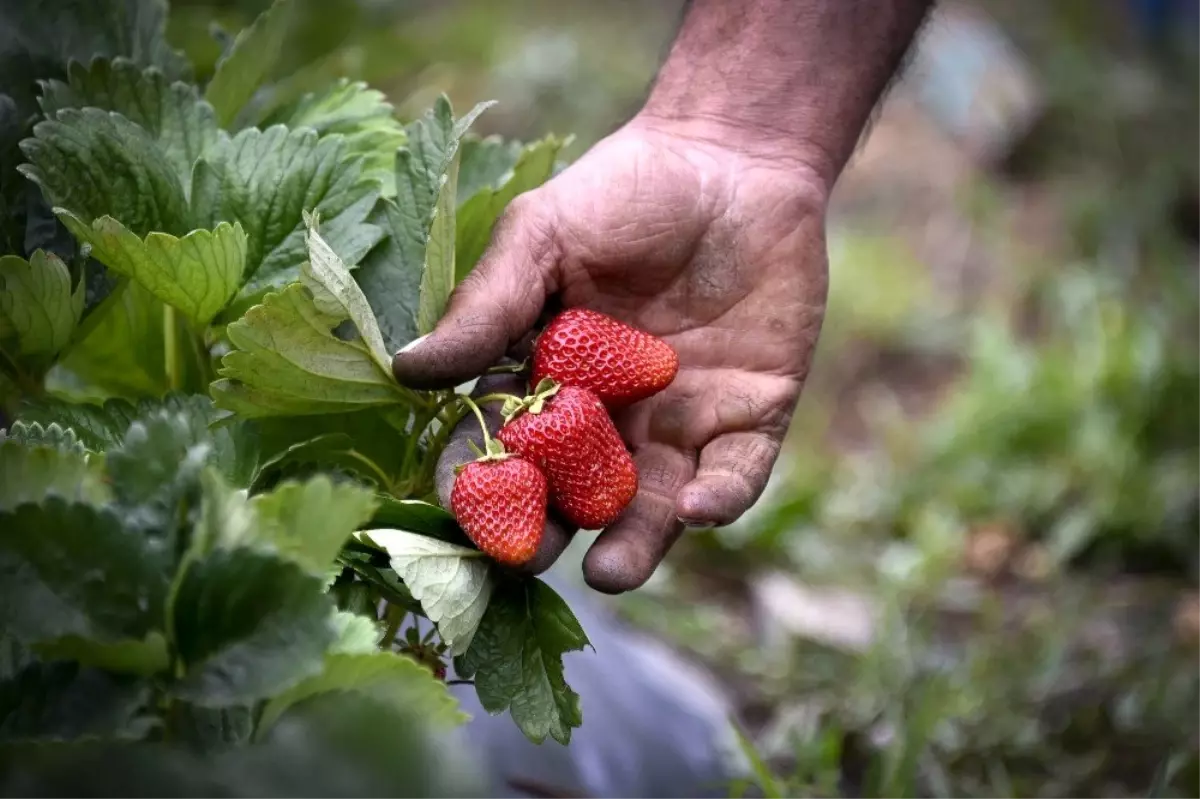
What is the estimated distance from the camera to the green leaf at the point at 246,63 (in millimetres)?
1019

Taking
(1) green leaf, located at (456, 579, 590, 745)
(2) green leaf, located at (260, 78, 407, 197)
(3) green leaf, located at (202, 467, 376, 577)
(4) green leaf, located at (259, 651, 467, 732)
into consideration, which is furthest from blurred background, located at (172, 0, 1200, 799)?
(3) green leaf, located at (202, 467, 376, 577)

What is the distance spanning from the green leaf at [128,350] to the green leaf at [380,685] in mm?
443

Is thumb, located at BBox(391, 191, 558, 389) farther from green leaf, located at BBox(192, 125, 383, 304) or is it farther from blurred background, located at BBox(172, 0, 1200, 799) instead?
blurred background, located at BBox(172, 0, 1200, 799)

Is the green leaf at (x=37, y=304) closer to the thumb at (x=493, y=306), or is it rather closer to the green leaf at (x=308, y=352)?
the green leaf at (x=308, y=352)

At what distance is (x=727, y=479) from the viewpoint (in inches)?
40.2

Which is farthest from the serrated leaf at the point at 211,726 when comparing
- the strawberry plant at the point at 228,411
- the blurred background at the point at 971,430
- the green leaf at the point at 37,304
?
the blurred background at the point at 971,430

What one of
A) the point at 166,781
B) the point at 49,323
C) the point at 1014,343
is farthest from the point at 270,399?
the point at 1014,343

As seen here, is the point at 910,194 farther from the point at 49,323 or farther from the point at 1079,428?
the point at 49,323

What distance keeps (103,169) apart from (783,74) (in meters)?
0.79

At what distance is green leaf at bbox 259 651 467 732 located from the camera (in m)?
0.68

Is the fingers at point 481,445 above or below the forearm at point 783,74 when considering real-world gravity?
below

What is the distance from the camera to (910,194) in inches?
153

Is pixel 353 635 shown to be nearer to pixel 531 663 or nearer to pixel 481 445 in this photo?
pixel 531 663

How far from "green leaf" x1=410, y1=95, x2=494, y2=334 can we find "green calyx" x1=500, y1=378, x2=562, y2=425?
9 cm
